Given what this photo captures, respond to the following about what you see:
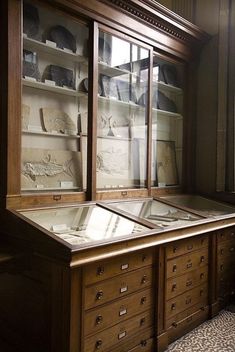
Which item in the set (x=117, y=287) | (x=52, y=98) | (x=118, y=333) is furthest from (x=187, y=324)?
(x=52, y=98)

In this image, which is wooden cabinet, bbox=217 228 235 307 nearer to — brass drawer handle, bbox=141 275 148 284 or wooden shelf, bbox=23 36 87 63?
brass drawer handle, bbox=141 275 148 284

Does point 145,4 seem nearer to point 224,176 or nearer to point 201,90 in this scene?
point 201,90

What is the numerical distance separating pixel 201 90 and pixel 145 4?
134cm

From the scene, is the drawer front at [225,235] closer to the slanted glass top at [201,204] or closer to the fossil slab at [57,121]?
the slanted glass top at [201,204]

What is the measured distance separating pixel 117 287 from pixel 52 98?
1.61 meters

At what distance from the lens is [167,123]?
3.83 metres

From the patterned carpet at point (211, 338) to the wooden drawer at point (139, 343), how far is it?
0.24 meters

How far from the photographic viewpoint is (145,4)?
3.01 metres

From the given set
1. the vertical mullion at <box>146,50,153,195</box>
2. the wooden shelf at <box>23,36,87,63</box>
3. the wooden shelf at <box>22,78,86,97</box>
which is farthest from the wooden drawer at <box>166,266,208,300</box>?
the wooden shelf at <box>23,36,87,63</box>

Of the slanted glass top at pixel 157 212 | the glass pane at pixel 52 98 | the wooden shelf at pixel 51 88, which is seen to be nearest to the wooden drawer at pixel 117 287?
the slanted glass top at pixel 157 212

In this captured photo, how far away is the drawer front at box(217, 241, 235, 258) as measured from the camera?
3.23 metres

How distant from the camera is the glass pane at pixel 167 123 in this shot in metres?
3.64

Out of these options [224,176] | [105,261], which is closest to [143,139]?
[224,176]

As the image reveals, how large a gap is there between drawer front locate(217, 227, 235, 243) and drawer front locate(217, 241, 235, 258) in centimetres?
4
